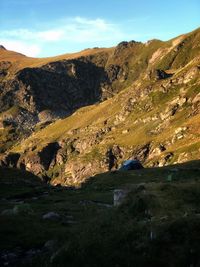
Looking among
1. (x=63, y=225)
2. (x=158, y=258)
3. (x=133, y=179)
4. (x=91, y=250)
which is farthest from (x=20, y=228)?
(x=133, y=179)

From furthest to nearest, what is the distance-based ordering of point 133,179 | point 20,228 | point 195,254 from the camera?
point 133,179 < point 20,228 < point 195,254

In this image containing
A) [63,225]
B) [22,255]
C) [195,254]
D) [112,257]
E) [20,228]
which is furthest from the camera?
[63,225]

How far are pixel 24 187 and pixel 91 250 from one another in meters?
70.5

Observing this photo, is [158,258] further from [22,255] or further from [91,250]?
[22,255]

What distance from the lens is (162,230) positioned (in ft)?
79.6

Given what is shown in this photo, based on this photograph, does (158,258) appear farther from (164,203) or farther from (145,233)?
(164,203)

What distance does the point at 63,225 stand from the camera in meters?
43.4

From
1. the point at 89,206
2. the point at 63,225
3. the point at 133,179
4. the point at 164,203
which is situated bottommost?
the point at 133,179

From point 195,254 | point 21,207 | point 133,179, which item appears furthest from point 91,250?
point 133,179

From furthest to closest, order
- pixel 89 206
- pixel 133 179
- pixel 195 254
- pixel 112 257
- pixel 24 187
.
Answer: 1. pixel 133 179
2. pixel 24 187
3. pixel 89 206
4. pixel 112 257
5. pixel 195 254

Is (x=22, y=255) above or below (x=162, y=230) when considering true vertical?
below

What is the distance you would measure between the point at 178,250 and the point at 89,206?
134 feet

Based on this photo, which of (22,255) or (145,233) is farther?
(22,255)

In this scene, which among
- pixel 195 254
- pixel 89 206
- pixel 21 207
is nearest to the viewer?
pixel 195 254
